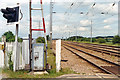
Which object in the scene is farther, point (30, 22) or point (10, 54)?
point (10, 54)

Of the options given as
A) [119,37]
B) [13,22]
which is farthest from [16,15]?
[119,37]

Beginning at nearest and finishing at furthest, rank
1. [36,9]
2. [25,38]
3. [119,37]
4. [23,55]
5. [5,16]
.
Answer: [5,16], [36,9], [23,55], [25,38], [119,37]

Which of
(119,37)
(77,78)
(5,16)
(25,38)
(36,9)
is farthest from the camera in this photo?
(119,37)

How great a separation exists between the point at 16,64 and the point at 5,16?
2510 millimetres

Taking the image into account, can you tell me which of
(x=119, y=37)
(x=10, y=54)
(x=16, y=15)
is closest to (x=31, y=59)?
(x=10, y=54)

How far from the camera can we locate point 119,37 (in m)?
52.8

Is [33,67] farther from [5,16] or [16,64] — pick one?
[5,16]

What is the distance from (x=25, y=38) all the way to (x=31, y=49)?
85.5 inches

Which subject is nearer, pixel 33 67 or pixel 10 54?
pixel 33 67

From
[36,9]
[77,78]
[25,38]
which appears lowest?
[77,78]

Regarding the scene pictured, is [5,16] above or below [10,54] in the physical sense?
above

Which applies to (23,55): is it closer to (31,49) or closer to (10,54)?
(10,54)

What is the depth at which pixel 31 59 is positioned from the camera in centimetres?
846

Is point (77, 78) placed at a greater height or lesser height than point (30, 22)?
lesser
